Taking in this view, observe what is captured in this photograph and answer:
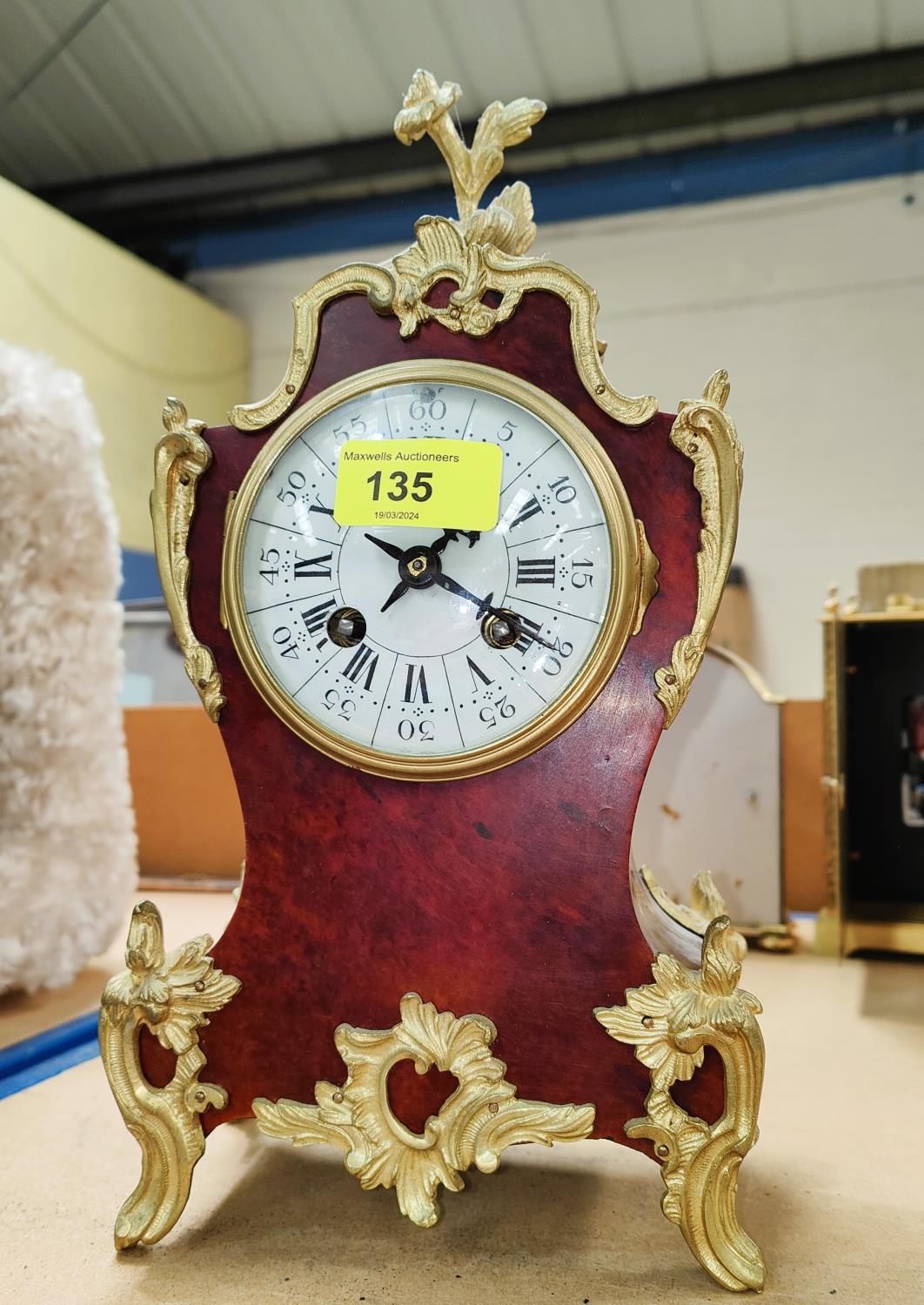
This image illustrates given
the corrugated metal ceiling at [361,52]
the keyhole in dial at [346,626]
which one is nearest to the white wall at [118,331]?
the corrugated metal ceiling at [361,52]

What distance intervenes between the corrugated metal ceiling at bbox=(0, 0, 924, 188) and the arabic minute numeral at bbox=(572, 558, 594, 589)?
2243mm

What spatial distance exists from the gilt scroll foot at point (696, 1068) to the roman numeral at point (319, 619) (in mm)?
380

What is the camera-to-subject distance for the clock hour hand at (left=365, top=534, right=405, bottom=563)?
882mm

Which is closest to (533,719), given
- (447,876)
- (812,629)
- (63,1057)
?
(447,876)

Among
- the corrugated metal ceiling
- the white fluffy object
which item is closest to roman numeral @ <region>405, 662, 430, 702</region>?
the white fluffy object

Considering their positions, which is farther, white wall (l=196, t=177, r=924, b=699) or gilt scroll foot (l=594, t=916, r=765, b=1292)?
white wall (l=196, t=177, r=924, b=699)

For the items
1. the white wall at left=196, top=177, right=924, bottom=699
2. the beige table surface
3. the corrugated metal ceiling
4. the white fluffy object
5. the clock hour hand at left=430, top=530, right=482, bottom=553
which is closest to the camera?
the beige table surface

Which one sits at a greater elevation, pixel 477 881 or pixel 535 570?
pixel 535 570

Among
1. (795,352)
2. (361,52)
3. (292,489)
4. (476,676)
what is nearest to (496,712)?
(476,676)

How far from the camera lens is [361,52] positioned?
Answer: 276cm

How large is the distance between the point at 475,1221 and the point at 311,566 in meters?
0.57

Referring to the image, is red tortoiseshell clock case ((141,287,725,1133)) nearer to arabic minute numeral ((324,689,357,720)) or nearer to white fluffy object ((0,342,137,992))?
arabic minute numeral ((324,689,357,720))

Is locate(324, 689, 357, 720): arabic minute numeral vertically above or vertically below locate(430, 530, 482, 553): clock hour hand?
below

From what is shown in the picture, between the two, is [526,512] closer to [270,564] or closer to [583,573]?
[583,573]
